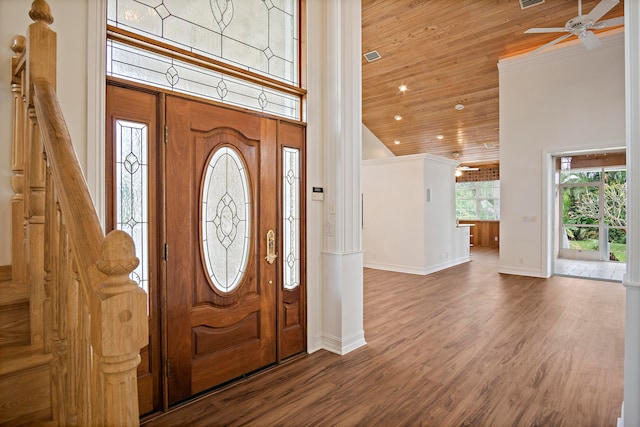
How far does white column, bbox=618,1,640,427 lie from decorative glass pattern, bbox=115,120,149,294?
9.02ft

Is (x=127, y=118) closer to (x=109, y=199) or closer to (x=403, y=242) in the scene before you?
(x=109, y=199)

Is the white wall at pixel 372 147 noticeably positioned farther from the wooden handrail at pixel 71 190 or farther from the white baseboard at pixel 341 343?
the wooden handrail at pixel 71 190

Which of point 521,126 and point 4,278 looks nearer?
point 4,278

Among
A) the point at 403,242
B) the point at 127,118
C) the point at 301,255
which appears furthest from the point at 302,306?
the point at 403,242

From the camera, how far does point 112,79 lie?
2.00m

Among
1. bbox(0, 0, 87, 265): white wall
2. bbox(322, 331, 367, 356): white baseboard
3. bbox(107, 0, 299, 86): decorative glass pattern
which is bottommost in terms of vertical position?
bbox(322, 331, 367, 356): white baseboard

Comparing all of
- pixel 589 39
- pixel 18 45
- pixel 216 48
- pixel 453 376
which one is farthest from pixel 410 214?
pixel 18 45

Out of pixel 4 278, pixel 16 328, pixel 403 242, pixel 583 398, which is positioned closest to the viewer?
pixel 16 328

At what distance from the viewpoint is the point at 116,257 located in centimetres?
80

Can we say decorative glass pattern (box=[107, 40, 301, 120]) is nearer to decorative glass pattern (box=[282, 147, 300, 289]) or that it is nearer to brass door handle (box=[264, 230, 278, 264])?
decorative glass pattern (box=[282, 147, 300, 289])

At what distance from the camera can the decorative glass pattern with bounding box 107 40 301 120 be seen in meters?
2.09

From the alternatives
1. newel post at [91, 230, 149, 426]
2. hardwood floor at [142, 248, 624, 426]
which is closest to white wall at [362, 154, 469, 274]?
hardwood floor at [142, 248, 624, 426]

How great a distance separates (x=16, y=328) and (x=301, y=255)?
1.99 meters

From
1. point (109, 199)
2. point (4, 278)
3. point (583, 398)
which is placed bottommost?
point (583, 398)
